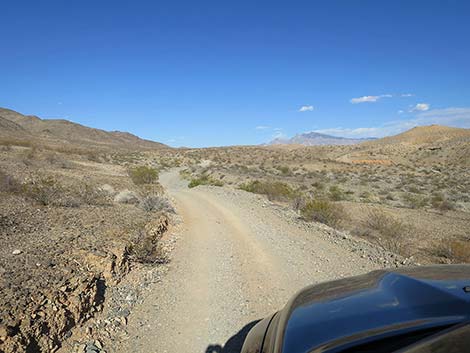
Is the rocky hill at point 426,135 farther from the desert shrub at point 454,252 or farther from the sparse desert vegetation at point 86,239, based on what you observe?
the desert shrub at point 454,252

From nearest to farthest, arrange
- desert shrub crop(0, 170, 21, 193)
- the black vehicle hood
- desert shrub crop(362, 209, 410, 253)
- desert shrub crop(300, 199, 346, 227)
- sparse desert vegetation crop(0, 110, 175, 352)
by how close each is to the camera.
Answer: the black vehicle hood, sparse desert vegetation crop(0, 110, 175, 352), desert shrub crop(0, 170, 21, 193), desert shrub crop(362, 209, 410, 253), desert shrub crop(300, 199, 346, 227)

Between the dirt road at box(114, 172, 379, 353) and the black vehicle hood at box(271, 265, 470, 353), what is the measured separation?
9.31ft

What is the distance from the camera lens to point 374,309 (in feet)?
6.86

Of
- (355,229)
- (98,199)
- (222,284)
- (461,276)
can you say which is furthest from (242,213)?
(461,276)

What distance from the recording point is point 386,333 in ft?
5.90

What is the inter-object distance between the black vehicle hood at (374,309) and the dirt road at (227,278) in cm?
284

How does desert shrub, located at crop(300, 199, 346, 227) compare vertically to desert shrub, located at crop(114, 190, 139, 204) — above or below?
below

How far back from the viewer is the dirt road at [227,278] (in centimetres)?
506

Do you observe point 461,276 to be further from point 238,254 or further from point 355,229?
point 355,229

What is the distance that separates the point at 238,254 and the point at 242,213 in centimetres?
499

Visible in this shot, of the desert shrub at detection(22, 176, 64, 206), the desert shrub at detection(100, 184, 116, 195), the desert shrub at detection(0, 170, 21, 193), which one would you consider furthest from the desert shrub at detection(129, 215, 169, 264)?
the desert shrub at detection(100, 184, 116, 195)

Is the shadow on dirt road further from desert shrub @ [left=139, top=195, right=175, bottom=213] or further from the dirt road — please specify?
desert shrub @ [left=139, top=195, right=175, bottom=213]

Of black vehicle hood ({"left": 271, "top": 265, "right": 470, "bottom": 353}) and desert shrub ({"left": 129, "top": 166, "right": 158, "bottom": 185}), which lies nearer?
black vehicle hood ({"left": 271, "top": 265, "right": 470, "bottom": 353})

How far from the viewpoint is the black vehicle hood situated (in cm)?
183
